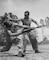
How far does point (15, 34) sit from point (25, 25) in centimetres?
51

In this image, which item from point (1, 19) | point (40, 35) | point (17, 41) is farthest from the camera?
point (40, 35)

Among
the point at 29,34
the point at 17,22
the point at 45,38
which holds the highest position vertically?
the point at 17,22

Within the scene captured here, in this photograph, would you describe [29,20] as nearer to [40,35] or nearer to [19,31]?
[19,31]

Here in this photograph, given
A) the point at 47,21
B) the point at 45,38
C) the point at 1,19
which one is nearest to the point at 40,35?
the point at 45,38

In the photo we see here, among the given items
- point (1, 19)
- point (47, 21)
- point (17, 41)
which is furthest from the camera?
point (47, 21)

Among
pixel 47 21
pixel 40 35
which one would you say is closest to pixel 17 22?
pixel 40 35

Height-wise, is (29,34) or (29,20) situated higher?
(29,20)

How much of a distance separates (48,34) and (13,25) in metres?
6.07

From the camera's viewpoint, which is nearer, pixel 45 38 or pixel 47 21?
pixel 45 38

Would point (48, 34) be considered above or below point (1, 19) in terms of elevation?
below

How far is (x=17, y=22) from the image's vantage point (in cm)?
394

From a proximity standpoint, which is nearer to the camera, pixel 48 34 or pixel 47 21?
pixel 48 34

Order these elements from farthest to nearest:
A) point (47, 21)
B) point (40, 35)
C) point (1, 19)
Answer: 1. point (47, 21)
2. point (40, 35)
3. point (1, 19)

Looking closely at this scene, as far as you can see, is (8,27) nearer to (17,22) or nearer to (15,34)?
(17,22)
